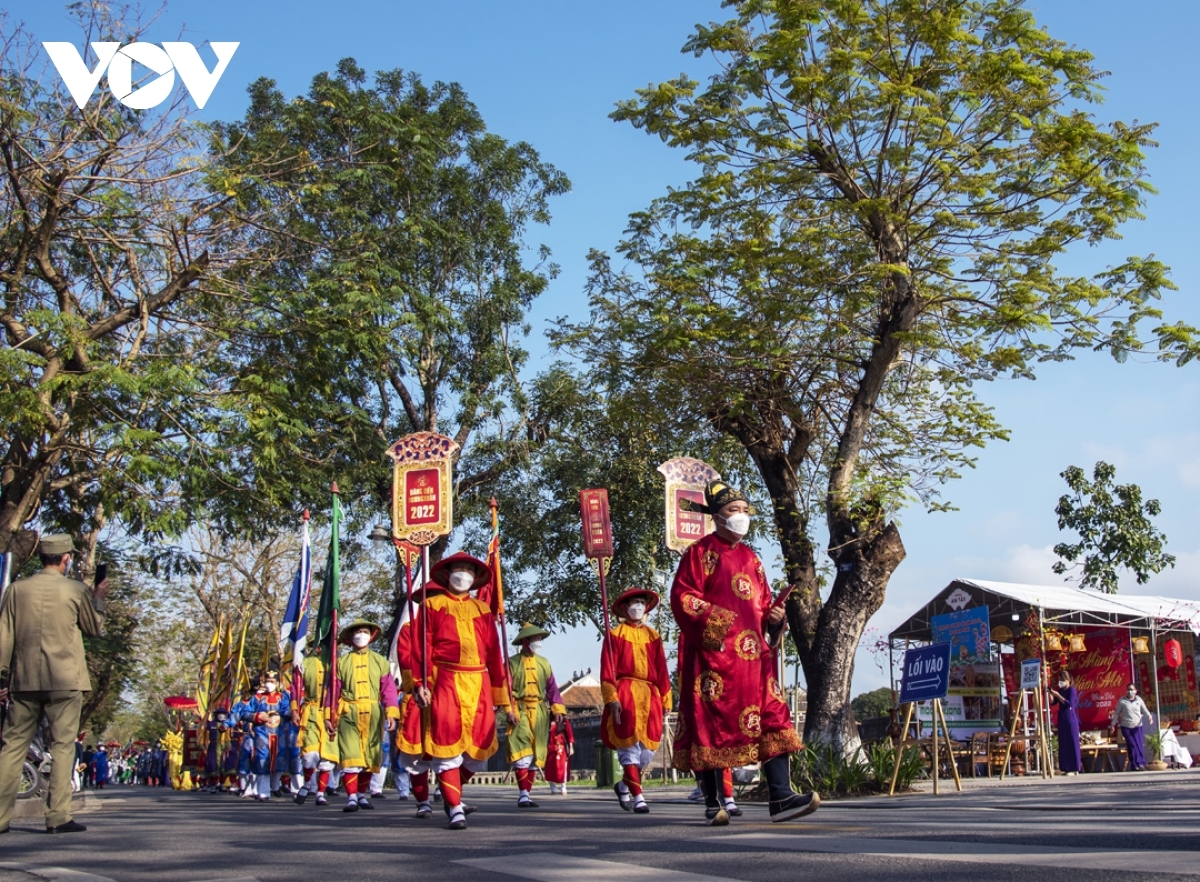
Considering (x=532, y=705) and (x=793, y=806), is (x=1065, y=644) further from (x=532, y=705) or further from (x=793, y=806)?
(x=793, y=806)

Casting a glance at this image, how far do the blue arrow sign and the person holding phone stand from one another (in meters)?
8.05

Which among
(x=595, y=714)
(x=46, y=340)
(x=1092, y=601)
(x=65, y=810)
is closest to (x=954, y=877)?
(x=65, y=810)

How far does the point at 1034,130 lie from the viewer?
47.6 ft

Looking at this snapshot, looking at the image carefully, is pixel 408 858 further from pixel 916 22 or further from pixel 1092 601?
pixel 1092 601

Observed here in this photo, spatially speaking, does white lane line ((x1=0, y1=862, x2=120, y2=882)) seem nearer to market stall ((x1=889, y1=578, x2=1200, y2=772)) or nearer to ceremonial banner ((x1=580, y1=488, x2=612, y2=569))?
ceremonial banner ((x1=580, y1=488, x2=612, y2=569))

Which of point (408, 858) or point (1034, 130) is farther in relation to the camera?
point (1034, 130)

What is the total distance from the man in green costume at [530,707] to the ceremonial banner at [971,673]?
29.8 ft

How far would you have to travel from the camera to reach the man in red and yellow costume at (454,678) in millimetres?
8820

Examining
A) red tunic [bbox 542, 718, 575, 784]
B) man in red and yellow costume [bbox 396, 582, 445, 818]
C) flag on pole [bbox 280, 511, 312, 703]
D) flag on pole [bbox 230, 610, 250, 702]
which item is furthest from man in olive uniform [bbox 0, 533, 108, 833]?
flag on pole [bbox 230, 610, 250, 702]

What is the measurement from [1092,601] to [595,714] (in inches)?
540

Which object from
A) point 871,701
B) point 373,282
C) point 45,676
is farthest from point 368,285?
point 871,701

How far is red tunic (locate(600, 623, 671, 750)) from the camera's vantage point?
416 inches

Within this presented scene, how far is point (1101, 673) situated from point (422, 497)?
17.9 m

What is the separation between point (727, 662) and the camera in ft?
25.0
